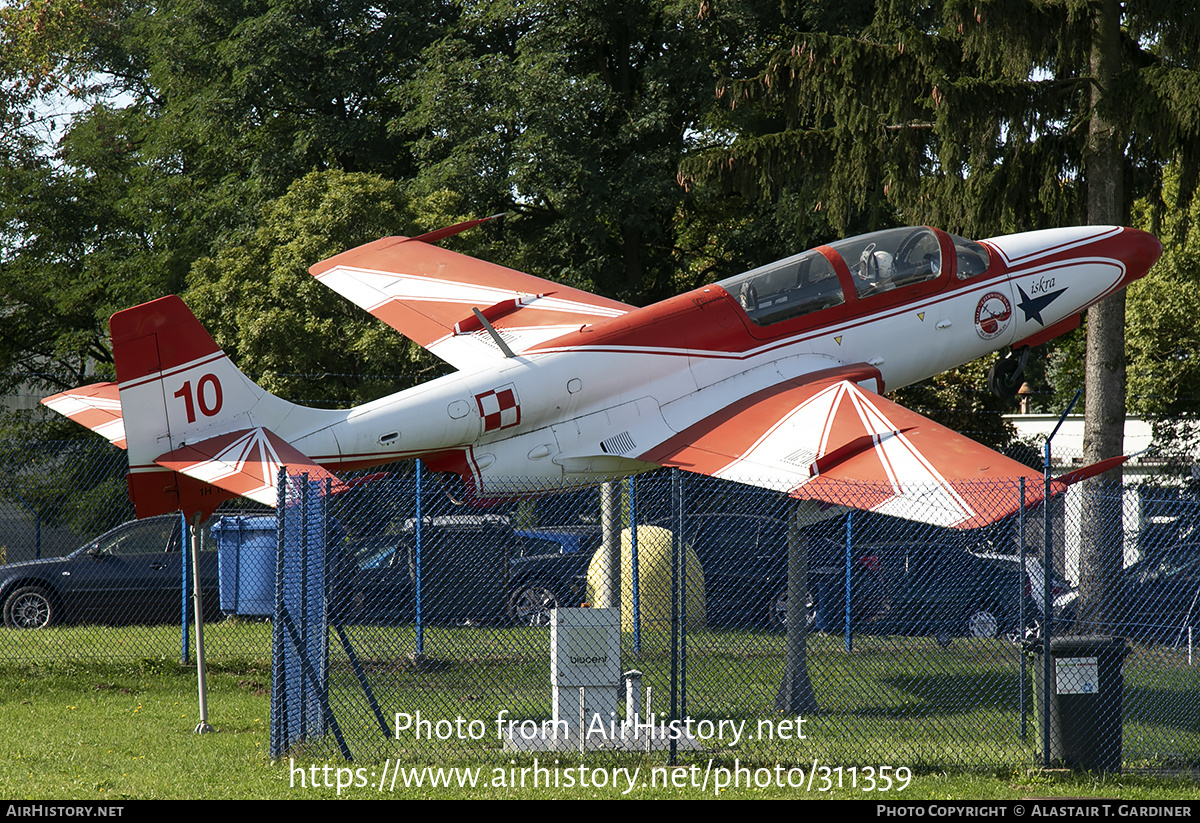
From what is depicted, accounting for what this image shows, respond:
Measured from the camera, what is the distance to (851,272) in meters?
10.9

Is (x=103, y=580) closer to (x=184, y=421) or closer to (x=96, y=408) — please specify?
(x=96, y=408)

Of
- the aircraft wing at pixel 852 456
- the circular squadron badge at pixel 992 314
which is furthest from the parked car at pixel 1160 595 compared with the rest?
the aircraft wing at pixel 852 456

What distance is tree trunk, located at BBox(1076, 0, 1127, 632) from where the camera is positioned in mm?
12672

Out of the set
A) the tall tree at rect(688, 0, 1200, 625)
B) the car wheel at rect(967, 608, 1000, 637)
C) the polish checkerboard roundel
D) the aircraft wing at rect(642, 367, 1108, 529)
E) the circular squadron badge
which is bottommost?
the car wheel at rect(967, 608, 1000, 637)

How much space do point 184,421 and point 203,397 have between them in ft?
0.80

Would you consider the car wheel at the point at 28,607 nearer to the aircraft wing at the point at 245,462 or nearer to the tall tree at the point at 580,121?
the aircraft wing at the point at 245,462

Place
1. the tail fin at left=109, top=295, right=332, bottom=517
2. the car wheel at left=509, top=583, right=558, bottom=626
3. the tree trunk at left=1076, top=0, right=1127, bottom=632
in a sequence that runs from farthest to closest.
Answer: the tree trunk at left=1076, top=0, right=1127, bottom=632
the car wheel at left=509, top=583, right=558, bottom=626
the tail fin at left=109, top=295, right=332, bottom=517

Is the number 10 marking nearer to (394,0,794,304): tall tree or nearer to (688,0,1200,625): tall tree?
(688,0,1200,625): tall tree

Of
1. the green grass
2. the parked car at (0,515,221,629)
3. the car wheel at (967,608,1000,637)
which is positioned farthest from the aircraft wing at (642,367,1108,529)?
the parked car at (0,515,221,629)

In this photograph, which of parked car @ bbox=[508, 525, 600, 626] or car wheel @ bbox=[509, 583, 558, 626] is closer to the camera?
car wheel @ bbox=[509, 583, 558, 626]

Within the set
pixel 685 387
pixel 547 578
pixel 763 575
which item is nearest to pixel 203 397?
pixel 685 387

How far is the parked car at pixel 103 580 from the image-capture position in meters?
13.4

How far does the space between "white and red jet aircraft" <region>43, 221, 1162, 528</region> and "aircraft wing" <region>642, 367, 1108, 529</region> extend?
A: 2 centimetres
